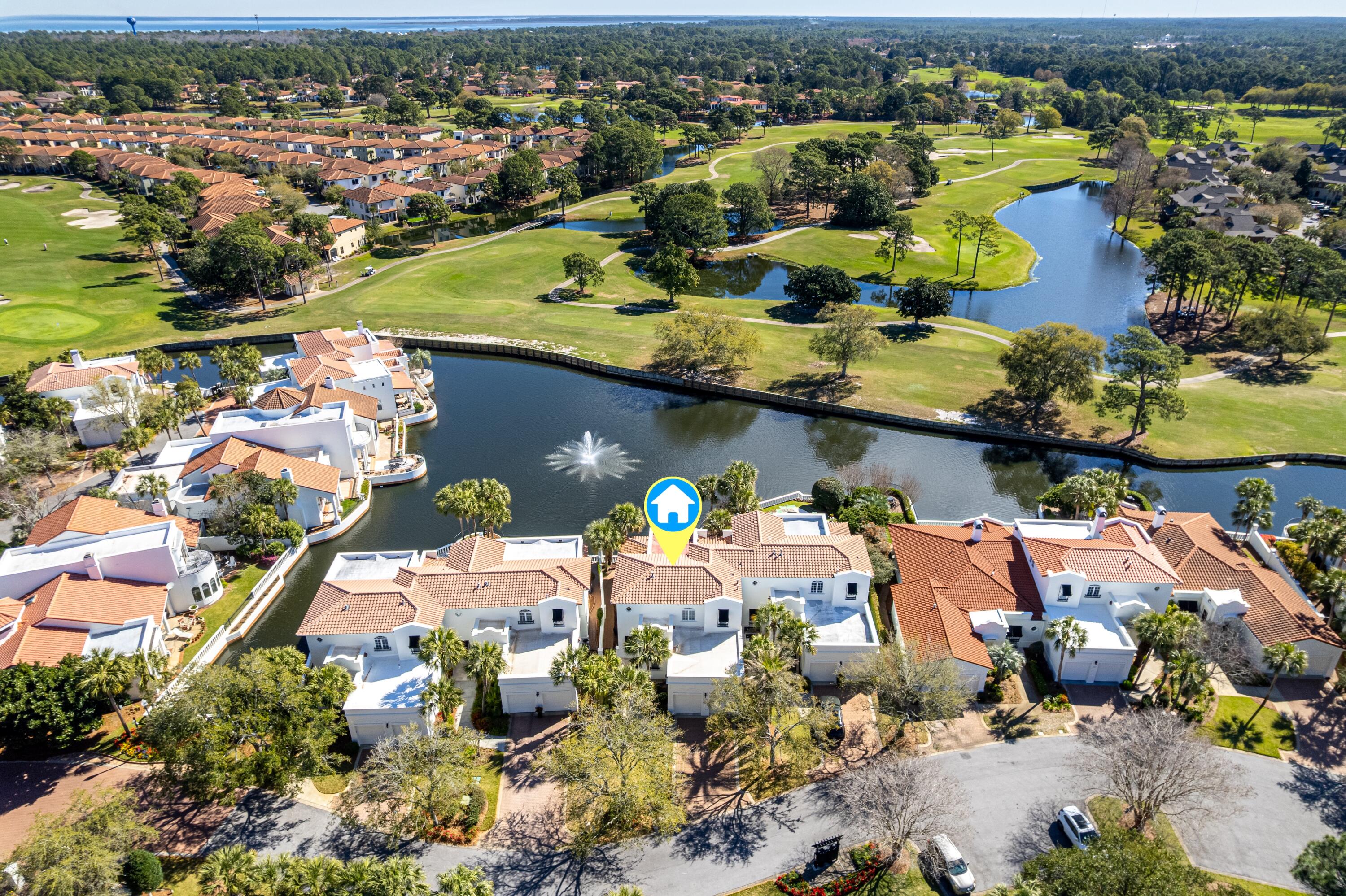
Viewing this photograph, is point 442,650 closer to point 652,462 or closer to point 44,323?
point 652,462

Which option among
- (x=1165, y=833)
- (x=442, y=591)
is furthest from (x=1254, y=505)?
(x=442, y=591)

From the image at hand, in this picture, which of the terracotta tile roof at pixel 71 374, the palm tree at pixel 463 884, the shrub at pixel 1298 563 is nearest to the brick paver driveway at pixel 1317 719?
the shrub at pixel 1298 563

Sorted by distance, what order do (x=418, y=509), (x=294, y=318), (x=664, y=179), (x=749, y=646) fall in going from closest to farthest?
(x=749, y=646)
(x=418, y=509)
(x=294, y=318)
(x=664, y=179)

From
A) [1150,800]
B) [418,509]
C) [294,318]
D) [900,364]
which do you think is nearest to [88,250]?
[294,318]

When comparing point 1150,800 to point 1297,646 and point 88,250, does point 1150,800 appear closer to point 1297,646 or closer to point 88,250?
point 1297,646

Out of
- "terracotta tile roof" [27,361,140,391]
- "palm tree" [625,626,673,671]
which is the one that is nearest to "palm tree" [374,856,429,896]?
"palm tree" [625,626,673,671]

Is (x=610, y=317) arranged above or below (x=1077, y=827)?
above
